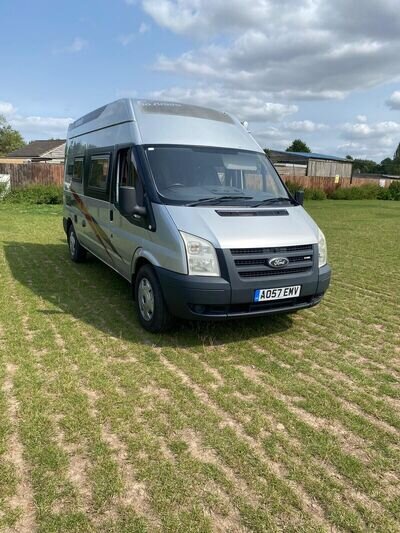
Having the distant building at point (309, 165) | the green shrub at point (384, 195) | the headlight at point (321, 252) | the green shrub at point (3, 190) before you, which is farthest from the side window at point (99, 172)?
the distant building at point (309, 165)

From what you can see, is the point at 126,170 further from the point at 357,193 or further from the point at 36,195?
the point at 357,193

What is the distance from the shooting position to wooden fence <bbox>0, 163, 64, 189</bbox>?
2272cm

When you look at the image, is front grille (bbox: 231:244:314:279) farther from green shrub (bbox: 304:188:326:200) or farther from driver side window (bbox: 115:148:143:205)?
green shrub (bbox: 304:188:326:200)

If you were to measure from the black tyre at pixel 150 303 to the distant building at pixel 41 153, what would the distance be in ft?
154

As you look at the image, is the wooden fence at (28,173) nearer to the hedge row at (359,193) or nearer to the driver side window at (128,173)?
the hedge row at (359,193)

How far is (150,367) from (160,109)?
3.46 metres

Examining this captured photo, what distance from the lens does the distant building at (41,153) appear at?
162 ft

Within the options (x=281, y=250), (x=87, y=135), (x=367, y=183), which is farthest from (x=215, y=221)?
(x=367, y=183)

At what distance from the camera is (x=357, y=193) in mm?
36688

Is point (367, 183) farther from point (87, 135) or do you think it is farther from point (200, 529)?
point (200, 529)

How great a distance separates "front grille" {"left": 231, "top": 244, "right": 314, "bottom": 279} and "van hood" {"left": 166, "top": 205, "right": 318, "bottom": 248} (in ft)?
0.19

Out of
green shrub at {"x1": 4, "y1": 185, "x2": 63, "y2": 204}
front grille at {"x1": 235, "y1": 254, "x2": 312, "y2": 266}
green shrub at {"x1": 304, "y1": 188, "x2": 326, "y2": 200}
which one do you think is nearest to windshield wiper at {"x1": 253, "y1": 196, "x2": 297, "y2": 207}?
front grille at {"x1": 235, "y1": 254, "x2": 312, "y2": 266}

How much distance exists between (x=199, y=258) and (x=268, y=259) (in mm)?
727

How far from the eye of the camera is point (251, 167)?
18.7 ft
